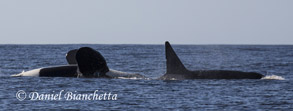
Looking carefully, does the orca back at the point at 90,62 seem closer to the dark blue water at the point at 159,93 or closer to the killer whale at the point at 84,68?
the killer whale at the point at 84,68

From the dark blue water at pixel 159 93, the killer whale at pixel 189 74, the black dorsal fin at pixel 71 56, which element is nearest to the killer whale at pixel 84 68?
the black dorsal fin at pixel 71 56

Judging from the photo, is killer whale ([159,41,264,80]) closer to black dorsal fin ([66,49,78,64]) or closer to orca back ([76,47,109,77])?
orca back ([76,47,109,77])

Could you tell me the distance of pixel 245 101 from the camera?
2344 cm

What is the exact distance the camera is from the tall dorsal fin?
29141 mm

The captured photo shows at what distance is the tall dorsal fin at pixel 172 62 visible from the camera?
29141 millimetres

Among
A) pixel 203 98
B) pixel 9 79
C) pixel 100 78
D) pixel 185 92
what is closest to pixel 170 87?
pixel 185 92

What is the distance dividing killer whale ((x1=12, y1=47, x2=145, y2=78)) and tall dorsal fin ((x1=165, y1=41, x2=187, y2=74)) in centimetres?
→ 347

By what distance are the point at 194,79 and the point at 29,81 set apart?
779 cm

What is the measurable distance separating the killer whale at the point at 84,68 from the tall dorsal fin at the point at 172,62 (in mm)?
3467

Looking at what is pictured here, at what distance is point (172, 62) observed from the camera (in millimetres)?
29250

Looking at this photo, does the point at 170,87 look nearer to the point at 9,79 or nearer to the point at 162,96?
the point at 162,96

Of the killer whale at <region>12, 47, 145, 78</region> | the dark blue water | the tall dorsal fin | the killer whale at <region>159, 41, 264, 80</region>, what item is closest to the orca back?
the killer whale at <region>12, 47, 145, 78</region>

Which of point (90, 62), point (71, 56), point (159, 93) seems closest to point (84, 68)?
point (90, 62)

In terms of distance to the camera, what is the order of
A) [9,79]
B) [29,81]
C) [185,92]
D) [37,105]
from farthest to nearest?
[9,79] → [29,81] → [185,92] → [37,105]
